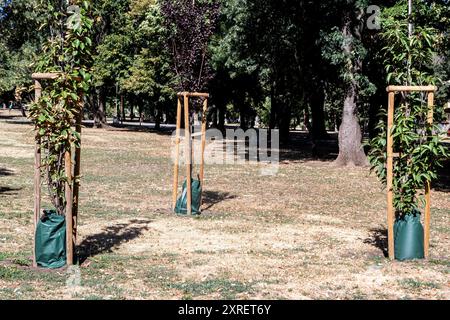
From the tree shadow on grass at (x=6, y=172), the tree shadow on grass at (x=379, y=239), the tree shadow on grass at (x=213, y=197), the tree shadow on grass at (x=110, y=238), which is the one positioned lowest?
the tree shadow on grass at (x=379, y=239)

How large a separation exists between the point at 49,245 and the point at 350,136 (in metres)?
16.4

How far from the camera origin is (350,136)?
21266mm

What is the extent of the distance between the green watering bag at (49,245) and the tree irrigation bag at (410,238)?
15.8ft

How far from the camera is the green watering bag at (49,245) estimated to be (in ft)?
22.4

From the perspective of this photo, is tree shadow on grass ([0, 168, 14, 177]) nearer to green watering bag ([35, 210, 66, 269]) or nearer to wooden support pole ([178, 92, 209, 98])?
wooden support pole ([178, 92, 209, 98])

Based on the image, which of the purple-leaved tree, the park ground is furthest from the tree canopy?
the park ground

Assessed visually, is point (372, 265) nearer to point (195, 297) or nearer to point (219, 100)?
point (195, 297)

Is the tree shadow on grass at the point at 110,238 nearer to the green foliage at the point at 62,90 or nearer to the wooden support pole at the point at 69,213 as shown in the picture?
the wooden support pole at the point at 69,213

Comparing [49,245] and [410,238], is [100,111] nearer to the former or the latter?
[49,245]

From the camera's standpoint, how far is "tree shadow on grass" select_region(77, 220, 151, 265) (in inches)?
309

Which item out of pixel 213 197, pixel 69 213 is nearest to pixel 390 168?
pixel 69 213

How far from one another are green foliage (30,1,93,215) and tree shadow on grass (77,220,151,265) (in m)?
1.13

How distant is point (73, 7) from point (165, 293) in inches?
149

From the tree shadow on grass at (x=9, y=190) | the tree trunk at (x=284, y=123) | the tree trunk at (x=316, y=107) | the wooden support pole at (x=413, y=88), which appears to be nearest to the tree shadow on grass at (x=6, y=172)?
the tree shadow on grass at (x=9, y=190)
